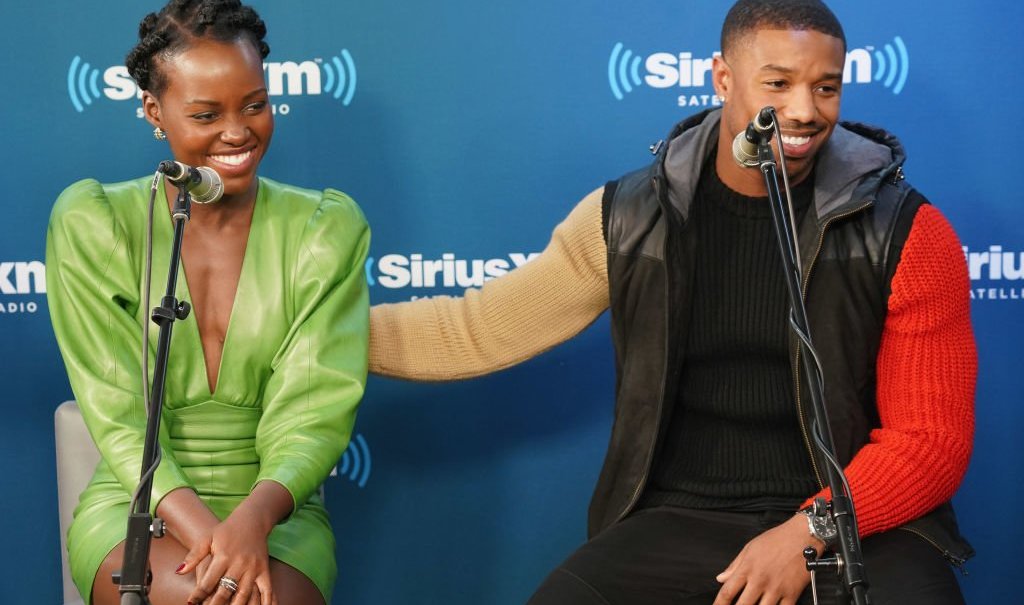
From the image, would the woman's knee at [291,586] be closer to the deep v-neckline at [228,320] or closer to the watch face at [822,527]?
the deep v-neckline at [228,320]

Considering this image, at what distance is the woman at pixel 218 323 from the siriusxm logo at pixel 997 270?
147 cm

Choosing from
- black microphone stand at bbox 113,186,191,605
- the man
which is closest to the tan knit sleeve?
the man

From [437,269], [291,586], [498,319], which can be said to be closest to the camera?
[291,586]

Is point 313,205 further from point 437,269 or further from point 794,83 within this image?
point 794,83

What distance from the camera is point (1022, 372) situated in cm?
295

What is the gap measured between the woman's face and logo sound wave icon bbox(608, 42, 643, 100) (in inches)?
36.8

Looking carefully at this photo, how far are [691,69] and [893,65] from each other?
1.51 ft

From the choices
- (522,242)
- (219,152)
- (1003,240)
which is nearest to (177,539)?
(219,152)

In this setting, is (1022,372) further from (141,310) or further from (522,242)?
(141,310)

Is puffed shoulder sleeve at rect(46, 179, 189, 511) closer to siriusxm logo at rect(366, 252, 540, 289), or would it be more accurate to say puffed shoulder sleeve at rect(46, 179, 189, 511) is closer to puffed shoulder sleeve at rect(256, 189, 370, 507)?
puffed shoulder sleeve at rect(256, 189, 370, 507)

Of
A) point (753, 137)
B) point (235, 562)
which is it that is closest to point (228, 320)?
point (235, 562)

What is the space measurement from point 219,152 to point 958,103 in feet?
5.53

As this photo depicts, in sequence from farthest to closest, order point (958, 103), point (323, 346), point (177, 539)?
point (958, 103)
point (323, 346)
point (177, 539)

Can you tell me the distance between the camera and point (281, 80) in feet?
9.56
